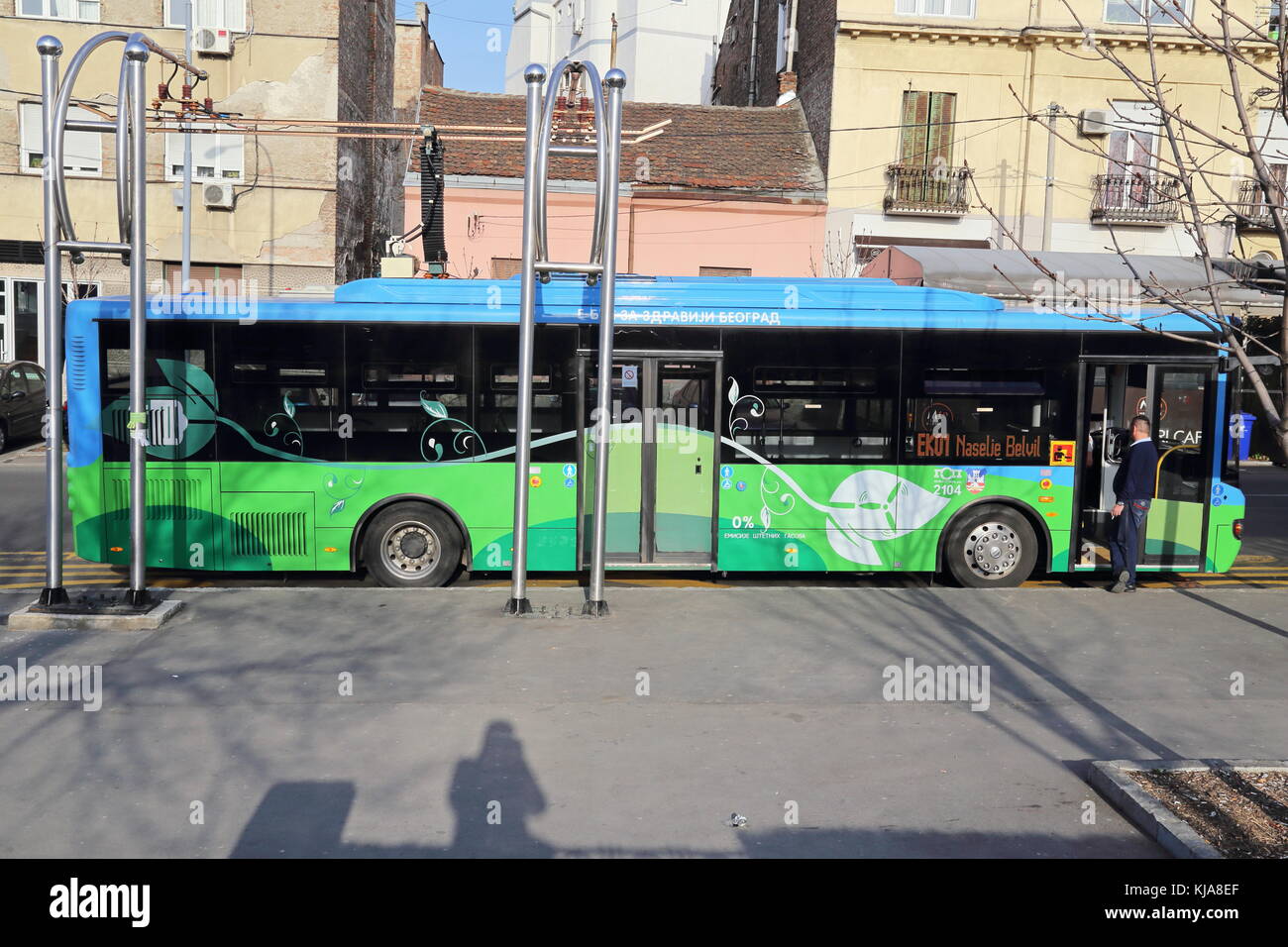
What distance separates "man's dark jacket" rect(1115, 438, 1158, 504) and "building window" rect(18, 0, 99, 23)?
2527cm

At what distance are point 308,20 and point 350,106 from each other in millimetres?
2402

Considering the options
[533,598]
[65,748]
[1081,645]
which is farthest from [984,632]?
[65,748]

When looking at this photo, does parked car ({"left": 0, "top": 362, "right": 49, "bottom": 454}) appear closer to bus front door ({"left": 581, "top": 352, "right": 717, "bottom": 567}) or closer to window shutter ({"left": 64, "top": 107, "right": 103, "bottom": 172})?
window shutter ({"left": 64, "top": 107, "right": 103, "bottom": 172})

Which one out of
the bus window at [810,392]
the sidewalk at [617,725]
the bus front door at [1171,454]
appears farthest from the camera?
the bus front door at [1171,454]

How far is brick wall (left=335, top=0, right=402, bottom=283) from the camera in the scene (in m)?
28.0

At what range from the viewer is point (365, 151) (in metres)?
30.3

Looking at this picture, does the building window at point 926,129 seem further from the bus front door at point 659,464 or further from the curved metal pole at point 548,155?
the curved metal pole at point 548,155

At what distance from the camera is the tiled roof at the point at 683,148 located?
2722 cm

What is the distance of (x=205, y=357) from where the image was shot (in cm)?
1146

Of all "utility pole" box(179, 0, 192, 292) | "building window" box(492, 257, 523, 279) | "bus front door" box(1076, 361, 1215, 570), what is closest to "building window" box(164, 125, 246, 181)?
"utility pole" box(179, 0, 192, 292)

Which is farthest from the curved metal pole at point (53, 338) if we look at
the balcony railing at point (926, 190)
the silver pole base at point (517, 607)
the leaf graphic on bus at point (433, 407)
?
the balcony railing at point (926, 190)

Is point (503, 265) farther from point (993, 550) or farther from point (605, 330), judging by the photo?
point (605, 330)

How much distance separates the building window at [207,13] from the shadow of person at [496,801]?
24.6m

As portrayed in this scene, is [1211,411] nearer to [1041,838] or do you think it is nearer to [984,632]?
[984,632]
